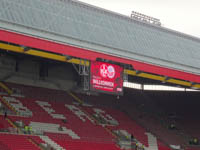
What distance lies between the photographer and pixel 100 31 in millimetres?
41250

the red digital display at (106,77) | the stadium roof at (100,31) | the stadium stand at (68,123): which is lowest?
the stadium stand at (68,123)

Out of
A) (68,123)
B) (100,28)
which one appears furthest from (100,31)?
(68,123)

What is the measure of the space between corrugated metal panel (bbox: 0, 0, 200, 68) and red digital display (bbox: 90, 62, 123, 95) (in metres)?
2.13

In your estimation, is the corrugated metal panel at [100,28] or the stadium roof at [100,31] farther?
the corrugated metal panel at [100,28]

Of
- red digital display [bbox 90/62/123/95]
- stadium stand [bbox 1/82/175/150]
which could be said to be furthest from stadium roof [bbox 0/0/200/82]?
stadium stand [bbox 1/82/175/150]

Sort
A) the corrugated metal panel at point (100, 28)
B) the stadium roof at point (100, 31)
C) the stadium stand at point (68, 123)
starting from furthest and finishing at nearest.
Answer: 1. the stadium stand at point (68, 123)
2. the corrugated metal panel at point (100, 28)
3. the stadium roof at point (100, 31)

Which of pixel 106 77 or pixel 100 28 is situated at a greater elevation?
pixel 100 28

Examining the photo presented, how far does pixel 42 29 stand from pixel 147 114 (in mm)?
27187

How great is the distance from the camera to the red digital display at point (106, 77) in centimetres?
Result: 3780

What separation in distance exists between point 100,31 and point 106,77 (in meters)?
4.93

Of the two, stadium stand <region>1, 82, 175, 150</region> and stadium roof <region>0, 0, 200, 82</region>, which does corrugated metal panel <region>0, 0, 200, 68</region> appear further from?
stadium stand <region>1, 82, 175, 150</region>

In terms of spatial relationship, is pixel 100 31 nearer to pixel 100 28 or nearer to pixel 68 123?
pixel 100 28

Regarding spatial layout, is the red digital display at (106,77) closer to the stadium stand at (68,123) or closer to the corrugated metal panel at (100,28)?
the corrugated metal panel at (100,28)

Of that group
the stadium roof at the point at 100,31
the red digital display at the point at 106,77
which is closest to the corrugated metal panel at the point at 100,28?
the stadium roof at the point at 100,31
